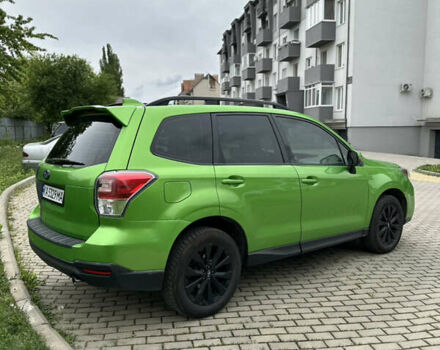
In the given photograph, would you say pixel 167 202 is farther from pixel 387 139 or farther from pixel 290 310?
pixel 387 139

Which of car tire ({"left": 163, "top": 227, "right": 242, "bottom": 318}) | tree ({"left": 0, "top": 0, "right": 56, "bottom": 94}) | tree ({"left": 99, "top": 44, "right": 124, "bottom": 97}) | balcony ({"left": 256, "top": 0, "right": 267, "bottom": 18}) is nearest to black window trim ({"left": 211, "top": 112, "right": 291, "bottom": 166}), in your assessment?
car tire ({"left": 163, "top": 227, "right": 242, "bottom": 318})

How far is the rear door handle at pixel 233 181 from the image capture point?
3.70 metres

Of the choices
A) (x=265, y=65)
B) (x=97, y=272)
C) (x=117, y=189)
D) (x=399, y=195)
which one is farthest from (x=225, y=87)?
(x=97, y=272)

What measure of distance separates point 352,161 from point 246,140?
58.3 inches

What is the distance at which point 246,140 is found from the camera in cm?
404

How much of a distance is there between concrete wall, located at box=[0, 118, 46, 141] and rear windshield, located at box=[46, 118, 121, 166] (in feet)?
92.3

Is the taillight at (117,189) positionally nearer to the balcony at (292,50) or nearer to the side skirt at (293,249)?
the side skirt at (293,249)

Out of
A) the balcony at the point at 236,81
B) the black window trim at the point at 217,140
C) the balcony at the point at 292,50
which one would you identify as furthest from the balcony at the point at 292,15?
the black window trim at the point at 217,140

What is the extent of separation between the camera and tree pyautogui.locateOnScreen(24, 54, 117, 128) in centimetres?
3284

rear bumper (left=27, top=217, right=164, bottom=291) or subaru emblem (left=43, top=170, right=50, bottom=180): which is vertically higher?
subaru emblem (left=43, top=170, right=50, bottom=180)

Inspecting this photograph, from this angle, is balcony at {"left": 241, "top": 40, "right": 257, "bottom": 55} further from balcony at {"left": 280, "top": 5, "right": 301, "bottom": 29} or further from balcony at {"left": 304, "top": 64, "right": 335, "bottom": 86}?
balcony at {"left": 304, "top": 64, "right": 335, "bottom": 86}

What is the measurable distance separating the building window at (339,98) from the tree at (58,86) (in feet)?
61.7

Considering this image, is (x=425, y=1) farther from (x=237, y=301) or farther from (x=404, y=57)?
(x=237, y=301)

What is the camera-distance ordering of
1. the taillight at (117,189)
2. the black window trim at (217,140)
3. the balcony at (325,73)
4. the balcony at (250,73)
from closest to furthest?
the taillight at (117,189)
the black window trim at (217,140)
the balcony at (325,73)
the balcony at (250,73)
